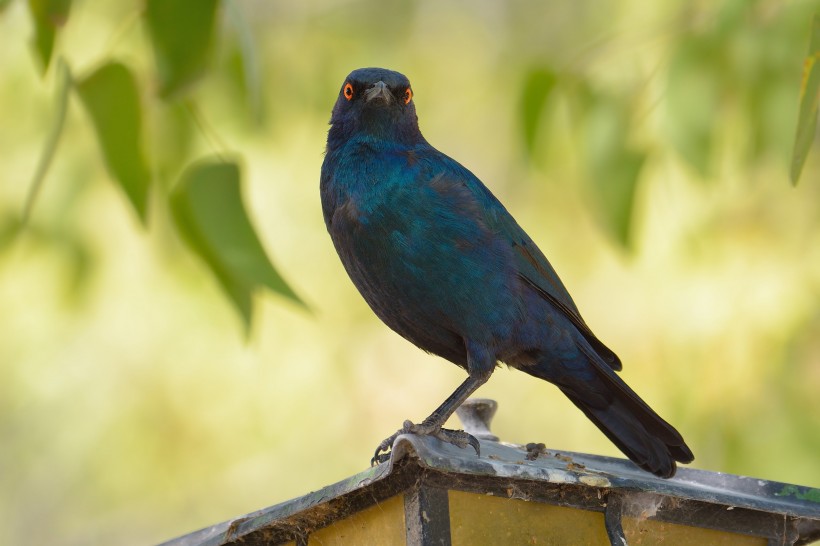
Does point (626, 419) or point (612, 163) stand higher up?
point (612, 163)

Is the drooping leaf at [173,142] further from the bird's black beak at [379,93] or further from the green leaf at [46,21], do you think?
the green leaf at [46,21]

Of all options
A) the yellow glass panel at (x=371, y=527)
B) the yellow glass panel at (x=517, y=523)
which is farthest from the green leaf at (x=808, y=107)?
the yellow glass panel at (x=371, y=527)

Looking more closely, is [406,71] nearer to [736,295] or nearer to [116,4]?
[116,4]

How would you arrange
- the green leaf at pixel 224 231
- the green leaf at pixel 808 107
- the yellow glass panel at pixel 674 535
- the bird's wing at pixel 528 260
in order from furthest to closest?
the bird's wing at pixel 528 260
the green leaf at pixel 224 231
the yellow glass panel at pixel 674 535
the green leaf at pixel 808 107

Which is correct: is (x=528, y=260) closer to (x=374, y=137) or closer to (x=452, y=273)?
(x=452, y=273)

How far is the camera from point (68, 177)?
20.5ft

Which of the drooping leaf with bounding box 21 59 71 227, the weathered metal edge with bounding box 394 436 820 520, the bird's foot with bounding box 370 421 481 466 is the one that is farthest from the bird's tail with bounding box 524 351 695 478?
the drooping leaf with bounding box 21 59 71 227

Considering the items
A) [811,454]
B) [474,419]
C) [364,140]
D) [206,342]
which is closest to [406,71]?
[206,342]

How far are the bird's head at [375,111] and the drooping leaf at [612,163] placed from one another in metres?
0.64

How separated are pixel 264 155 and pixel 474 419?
14.6ft

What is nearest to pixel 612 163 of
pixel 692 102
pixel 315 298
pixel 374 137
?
pixel 692 102

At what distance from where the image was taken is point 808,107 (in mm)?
2621

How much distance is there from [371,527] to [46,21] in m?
1.55

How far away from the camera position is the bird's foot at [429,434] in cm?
290
